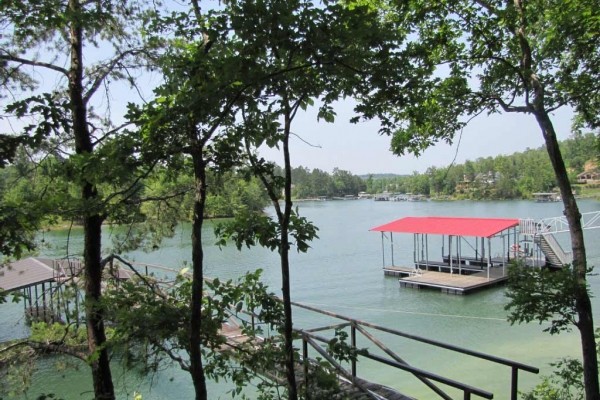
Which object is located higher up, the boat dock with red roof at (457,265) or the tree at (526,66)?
the tree at (526,66)

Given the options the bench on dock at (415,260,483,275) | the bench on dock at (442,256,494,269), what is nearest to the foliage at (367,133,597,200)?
the bench on dock at (442,256,494,269)

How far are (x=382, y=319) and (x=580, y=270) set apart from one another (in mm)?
13343

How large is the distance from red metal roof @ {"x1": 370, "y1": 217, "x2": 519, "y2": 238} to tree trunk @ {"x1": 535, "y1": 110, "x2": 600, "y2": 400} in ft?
55.6

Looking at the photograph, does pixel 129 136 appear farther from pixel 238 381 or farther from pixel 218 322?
pixel 238 381

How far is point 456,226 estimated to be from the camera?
2372 cm

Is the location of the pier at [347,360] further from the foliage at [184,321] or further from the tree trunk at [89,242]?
the tree trunk at [89,242]

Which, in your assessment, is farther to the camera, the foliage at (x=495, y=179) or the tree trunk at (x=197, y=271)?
the foliage at (x=495, y=179)

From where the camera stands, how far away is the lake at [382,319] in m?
11.5

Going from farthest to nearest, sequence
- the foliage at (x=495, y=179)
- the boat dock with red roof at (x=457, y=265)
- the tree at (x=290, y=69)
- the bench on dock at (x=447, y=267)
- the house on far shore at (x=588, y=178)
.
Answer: the house on far shore at (x=588, y=178)
the foliage at (x=495, y=179)
the bench on dock at (x=447, y=267)
the boat dock with red roof at (x=457, y=265)
the tree at (x=290, y=69)

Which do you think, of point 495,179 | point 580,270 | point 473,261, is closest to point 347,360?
point 580,270

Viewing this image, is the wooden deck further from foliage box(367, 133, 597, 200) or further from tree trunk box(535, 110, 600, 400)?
foliage box(367, 133, 597, 200)

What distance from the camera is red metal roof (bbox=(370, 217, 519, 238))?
72.8 feet

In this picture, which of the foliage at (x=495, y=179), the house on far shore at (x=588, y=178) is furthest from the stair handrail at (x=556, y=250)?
the house on far shore at (x=588, y=178)

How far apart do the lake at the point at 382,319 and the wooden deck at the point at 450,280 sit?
1.34ft
